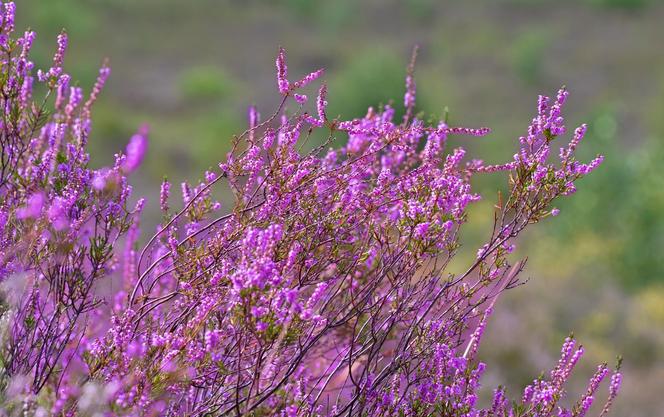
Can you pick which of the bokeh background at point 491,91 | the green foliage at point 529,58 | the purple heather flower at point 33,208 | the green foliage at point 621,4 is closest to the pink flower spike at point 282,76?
the purple heather flower at point 33,208

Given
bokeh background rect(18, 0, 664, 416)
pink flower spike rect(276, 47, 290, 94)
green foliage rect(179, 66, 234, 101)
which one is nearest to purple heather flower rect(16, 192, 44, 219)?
pink flower spike rect(276, 47, 290, 94)

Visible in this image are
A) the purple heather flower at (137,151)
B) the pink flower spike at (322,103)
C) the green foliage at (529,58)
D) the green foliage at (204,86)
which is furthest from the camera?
the green foliage at (529,58)

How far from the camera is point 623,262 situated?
69.4ft

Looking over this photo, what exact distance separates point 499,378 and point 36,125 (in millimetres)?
9126

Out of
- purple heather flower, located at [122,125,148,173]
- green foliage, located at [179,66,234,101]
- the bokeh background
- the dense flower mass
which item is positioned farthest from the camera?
green foliage, located at [179,66,234,101]

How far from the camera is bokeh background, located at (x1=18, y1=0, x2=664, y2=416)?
14.3 metres

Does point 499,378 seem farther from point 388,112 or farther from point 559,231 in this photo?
point 559,231

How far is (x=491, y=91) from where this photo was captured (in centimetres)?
5344

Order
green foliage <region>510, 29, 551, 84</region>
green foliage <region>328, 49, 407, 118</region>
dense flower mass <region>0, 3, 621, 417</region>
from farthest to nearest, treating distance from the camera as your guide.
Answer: green foliage <region>510, 29, 551, 84</region>, green foliage <region>328, 49, 407, 118</region>, dense flower mass <region>0, 3, 621, 417</region>

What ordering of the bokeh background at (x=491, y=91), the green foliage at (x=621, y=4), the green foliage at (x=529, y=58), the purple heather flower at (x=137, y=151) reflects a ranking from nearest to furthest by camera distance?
the purple heather flower at (x=137, y=151) < the bokeh background at (x=491, y=91) < the green foliage at (x=529, y=58) < the green foliage at (x=621, y=4)

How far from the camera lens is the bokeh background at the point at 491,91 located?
47.0ft

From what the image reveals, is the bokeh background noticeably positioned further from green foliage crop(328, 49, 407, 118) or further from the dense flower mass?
the dense flower mass

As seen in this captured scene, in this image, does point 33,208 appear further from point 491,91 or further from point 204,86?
point 491,91

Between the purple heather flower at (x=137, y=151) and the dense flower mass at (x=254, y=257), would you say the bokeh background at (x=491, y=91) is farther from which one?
the purple heather flower at (x=137, y=151)
